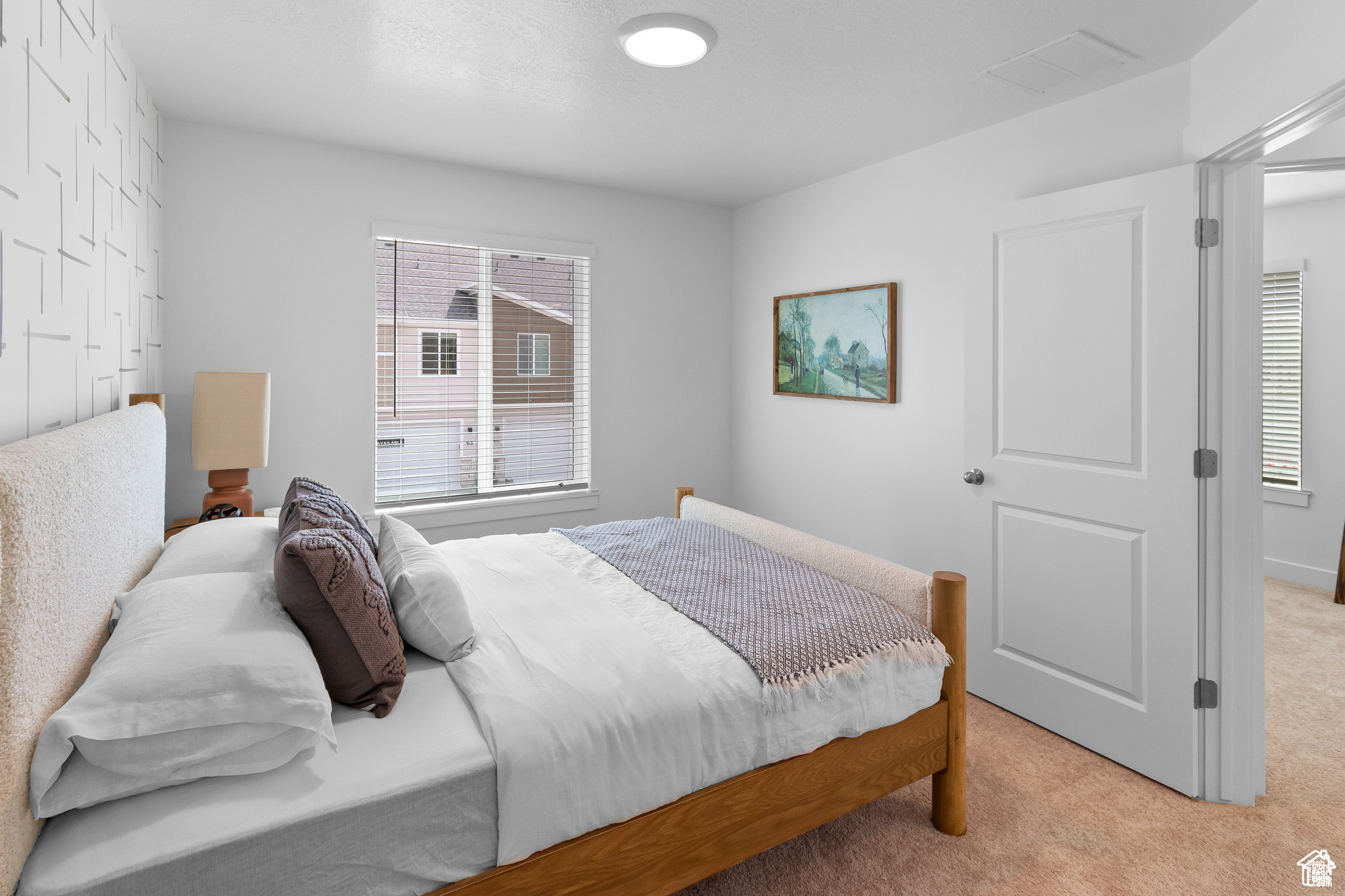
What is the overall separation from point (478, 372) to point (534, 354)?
345 millimetres

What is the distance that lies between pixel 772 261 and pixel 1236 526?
2809 millimetres

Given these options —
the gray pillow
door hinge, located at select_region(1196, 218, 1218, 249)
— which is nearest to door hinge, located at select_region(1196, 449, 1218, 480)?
door hinge, located at select_region(1196, 218, 1218, 249)

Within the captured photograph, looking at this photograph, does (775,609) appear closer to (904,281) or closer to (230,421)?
(904,281)

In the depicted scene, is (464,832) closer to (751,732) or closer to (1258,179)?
(751,732)

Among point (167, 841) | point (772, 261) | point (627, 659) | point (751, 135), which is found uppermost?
point (751, 135)

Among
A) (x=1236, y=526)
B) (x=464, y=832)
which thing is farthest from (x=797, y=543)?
(x=464, y=832)

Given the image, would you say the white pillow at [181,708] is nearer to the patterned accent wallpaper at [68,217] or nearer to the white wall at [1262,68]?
the patterned accent wallpaper at [68,217]

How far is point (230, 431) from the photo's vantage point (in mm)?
2805

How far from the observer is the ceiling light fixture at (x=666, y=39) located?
213 cm

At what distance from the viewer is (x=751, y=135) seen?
125 inches

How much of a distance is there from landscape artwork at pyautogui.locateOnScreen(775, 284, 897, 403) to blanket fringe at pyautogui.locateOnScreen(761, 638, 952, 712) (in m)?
1.87

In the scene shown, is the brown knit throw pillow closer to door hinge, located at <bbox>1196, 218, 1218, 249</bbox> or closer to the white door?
the white door

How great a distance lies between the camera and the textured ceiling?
210 cm

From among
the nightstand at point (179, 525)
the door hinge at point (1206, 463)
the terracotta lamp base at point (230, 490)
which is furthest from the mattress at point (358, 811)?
the nightstand at point (179, 525)
